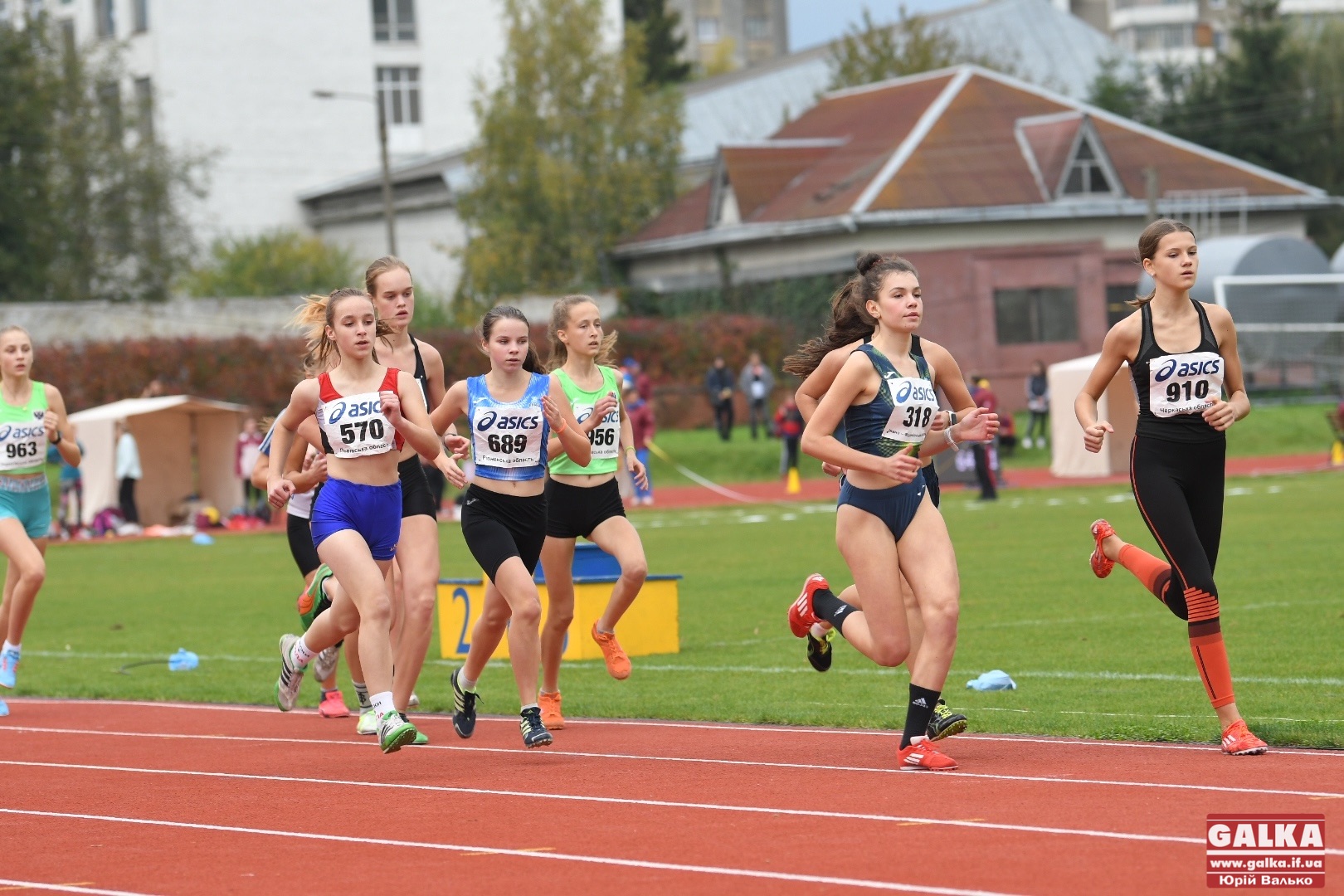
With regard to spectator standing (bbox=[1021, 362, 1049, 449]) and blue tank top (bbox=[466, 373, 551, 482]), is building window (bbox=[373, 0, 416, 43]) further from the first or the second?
blue tank top (bbox=[466, 373, 551, 482])

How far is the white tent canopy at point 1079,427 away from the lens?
3669 cm

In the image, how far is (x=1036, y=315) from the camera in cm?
4981

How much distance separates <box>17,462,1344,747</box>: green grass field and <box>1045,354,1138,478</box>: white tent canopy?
9819 millimetres

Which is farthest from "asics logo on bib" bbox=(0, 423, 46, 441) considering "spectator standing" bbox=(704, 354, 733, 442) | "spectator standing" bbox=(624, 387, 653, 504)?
"spectator standing" bbox=(704, 354, 733, 442)

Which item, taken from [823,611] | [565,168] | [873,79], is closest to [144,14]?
[565,168]

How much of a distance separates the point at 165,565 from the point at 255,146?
42615 mm

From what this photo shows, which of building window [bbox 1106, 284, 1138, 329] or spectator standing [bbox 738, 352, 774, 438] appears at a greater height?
building window [bbox 1106, 284, 1138, 329]

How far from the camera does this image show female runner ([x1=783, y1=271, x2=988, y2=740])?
8297 mm

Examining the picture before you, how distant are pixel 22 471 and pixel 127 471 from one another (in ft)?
71.5

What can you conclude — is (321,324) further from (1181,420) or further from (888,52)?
(888,52)

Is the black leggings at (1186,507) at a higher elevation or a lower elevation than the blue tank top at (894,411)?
lower

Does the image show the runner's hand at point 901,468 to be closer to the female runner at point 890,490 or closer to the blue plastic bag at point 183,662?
the female runner at point 890,490

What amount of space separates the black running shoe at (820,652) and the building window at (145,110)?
51567 mm

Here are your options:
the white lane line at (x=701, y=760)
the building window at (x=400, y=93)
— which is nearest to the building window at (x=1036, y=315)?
the building window at (x=400, y=93)
